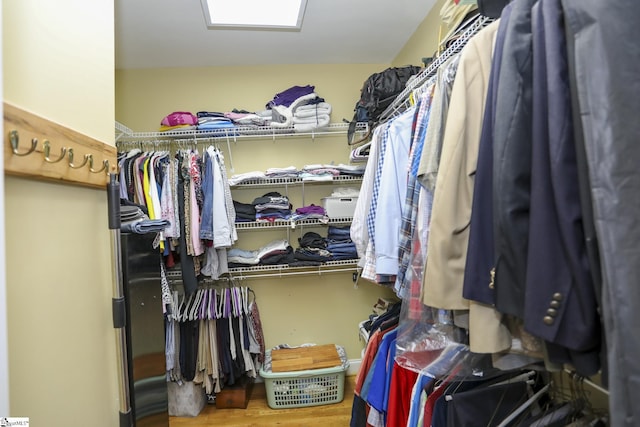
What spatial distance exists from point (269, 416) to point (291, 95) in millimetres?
2242

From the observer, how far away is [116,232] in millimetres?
992

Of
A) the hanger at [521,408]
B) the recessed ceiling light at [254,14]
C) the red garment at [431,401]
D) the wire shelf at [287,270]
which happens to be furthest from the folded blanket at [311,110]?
the hanger at [521,408]

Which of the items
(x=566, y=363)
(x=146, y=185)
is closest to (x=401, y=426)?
(x=566, y=363)

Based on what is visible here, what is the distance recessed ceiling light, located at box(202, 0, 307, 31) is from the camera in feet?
6.02

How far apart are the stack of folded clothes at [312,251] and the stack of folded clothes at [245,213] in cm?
40

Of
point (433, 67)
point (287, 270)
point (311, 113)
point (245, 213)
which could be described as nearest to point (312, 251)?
point (287, 270)

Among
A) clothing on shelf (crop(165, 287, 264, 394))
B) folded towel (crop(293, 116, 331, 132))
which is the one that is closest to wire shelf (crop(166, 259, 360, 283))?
clothing on shelf (crop(165, 287, 264, 394))

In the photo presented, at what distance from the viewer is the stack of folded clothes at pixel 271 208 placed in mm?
2350

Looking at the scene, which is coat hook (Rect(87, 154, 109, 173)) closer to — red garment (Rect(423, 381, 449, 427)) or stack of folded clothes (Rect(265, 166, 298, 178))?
red garment (Rect(423, 381, 449, 427))

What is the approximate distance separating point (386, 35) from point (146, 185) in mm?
1903

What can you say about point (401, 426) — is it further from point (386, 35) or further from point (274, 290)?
point (386, 35)

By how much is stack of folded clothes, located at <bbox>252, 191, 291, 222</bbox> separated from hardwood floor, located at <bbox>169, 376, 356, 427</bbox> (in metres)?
1.30

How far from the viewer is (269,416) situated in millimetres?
2178

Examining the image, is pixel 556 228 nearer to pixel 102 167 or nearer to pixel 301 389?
pixel 102 167
